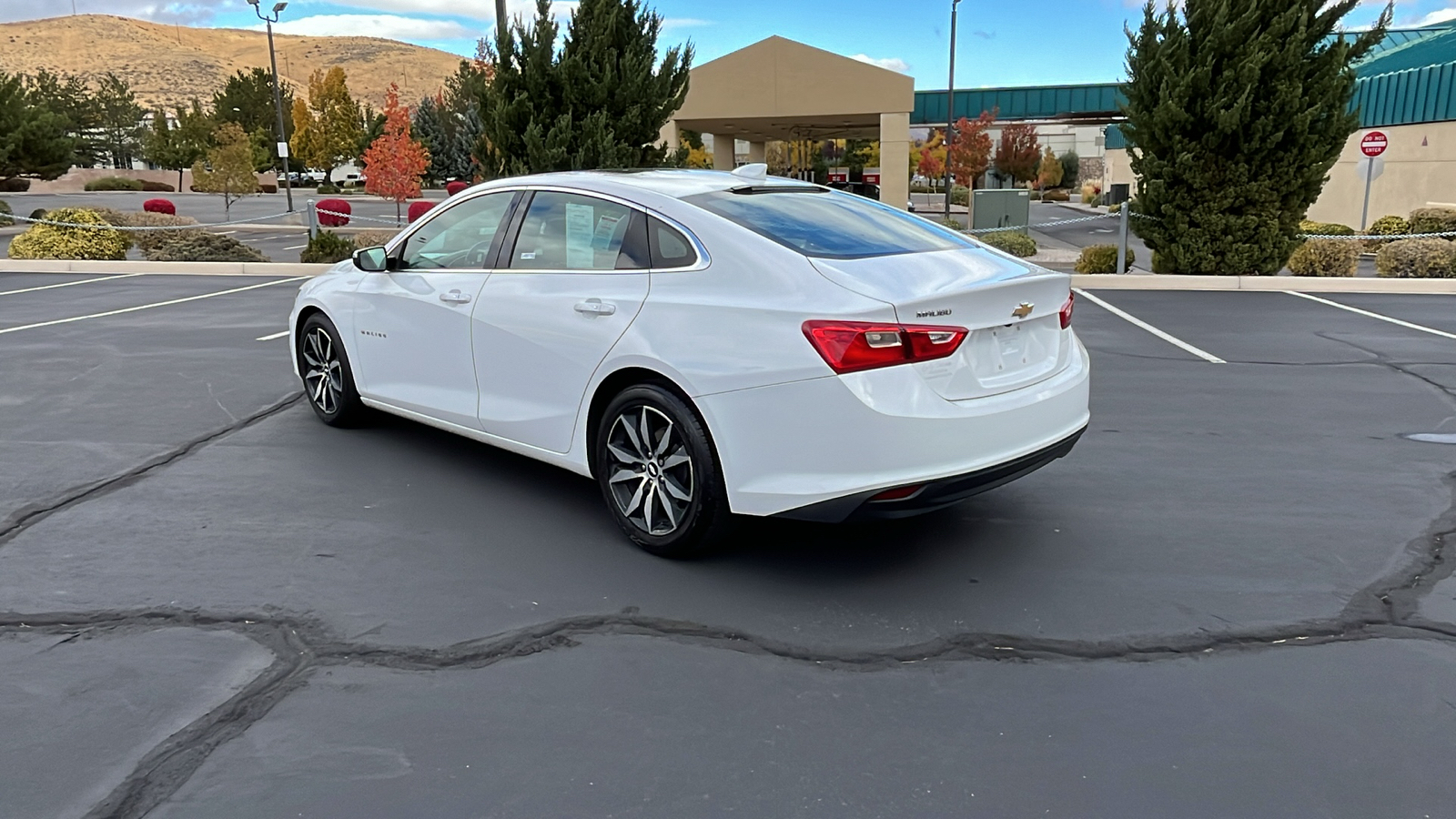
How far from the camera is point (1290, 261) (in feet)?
50.9

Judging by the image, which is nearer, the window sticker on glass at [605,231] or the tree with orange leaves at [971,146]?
the window sticker on glass at [605,231]

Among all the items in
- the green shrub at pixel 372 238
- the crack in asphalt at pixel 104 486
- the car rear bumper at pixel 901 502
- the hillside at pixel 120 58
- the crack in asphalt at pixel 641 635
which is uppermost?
the hillside at pixel 120 58

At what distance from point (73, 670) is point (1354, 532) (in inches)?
202

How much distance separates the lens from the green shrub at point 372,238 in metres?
22.0

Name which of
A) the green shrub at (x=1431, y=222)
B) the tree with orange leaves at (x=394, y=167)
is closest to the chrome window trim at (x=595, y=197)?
the green shrub at (x=1431, y=222)

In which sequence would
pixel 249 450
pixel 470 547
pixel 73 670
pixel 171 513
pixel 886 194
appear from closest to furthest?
pixel 73 670 < pixel 470 547 < pixel 171 513 < pixel 249 450 < pixel 886 194

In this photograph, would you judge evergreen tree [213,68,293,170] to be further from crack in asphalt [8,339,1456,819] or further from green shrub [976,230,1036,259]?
crack in asphalt [8,339,1456,819]

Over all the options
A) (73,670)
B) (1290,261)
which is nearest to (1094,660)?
(73,670)

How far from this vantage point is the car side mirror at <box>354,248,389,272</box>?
19.7ft

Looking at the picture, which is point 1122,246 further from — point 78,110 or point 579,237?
point 78,110

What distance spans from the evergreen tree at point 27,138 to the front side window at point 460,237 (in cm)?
4725

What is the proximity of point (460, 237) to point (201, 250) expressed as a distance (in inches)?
578

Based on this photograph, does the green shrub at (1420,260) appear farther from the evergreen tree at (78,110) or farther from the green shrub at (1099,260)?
the evergreen tree at (78,110)

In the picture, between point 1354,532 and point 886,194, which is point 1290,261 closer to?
point 1354,532
